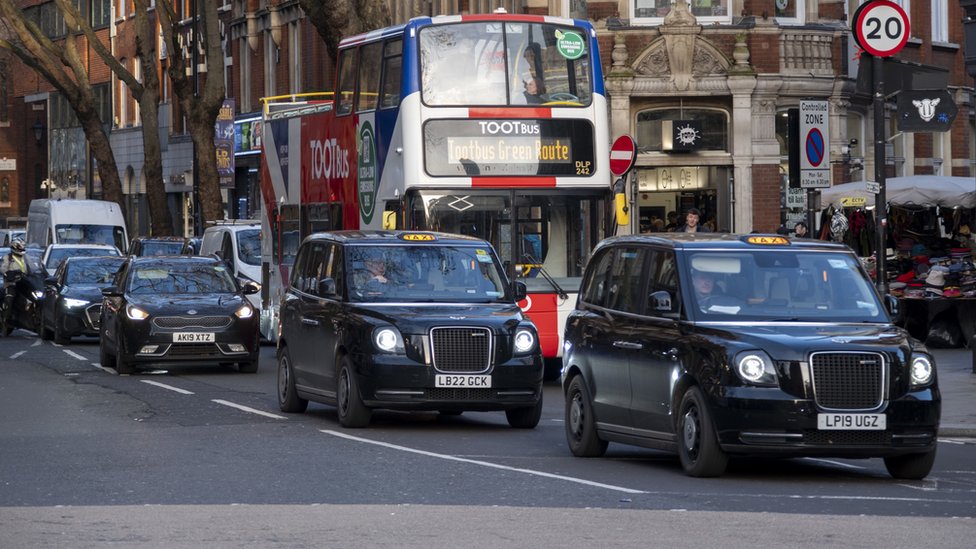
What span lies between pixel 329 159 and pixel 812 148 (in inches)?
297

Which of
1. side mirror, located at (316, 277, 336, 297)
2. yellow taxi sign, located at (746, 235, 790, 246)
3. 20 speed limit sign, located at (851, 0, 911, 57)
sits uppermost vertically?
20 speed limit sign, located at (851, 0, 911, 57)

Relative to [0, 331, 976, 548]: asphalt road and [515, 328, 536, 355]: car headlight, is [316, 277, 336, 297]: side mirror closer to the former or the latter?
[0, 331, 976, 548]: asphalt road

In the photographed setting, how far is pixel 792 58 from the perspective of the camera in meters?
38.1

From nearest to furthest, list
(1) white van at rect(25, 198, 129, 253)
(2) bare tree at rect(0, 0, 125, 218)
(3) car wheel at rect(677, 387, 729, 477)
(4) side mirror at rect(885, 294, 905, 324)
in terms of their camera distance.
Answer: (3) car wheel at rect(677, 387, 729, 477) → (4) side mirror at rect(885, 294, 905, 324) → (2) bare tree at rect(0, 0, 125, 218) → (1) white van at rect(25, 198, 129, 253)

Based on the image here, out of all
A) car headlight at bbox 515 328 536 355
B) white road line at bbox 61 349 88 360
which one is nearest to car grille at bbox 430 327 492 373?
car headlight at bbox 515 328 536 355

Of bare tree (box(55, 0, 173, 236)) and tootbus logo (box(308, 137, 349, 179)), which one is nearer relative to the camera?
tootbus logo (box(308, 137, 349, 179))

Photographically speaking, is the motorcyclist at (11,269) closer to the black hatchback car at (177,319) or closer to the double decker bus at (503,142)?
the black hatchback car at (177,319)

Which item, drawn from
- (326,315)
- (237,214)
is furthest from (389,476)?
(237,214)

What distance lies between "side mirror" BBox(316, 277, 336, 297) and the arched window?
20.5 m

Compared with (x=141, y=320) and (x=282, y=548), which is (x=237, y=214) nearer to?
(x=141, y=320)

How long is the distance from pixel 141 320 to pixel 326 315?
24.0 ft

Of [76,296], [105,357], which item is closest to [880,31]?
[105,357]

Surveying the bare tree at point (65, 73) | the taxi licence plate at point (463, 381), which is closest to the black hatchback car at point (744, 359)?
the taxi licence plate at point (463, 381)

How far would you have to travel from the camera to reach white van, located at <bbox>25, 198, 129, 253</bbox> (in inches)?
2004
